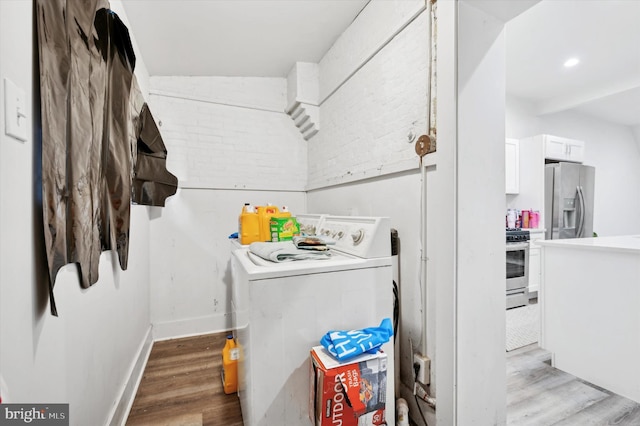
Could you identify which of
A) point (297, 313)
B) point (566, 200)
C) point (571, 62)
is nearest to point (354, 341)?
point (297, 313)

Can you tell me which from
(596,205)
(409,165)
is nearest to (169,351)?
(409,165)

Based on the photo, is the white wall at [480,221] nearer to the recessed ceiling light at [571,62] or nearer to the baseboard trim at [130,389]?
the baseboard trim at [130,389]

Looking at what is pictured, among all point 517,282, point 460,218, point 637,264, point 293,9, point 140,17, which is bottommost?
point 517,282

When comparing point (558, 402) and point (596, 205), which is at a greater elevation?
point (596, 205)

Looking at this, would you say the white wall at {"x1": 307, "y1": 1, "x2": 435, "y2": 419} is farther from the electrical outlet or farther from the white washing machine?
the white washing machine

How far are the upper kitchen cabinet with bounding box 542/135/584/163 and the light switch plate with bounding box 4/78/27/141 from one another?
5.14 metres

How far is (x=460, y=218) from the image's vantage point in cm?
137

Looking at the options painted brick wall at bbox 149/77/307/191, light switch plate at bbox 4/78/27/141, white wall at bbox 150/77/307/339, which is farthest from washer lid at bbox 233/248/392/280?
painted brick wall at bbox 149/77/307/191

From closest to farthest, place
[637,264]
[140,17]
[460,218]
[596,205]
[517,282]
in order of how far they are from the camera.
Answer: [460,218], [637,264], [140,17], [517,282], [596,205]

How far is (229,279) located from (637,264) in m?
3.38

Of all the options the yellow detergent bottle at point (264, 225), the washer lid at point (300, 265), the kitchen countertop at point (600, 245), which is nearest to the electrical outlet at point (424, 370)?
the washer lid at point (300, 265)

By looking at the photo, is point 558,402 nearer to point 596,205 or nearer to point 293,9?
point 293,9

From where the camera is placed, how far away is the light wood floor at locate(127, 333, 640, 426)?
167 cm

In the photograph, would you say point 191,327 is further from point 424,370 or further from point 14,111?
point 14,111
